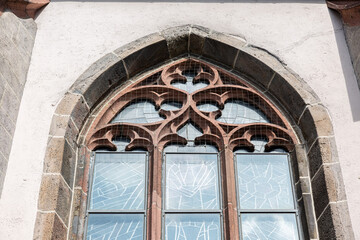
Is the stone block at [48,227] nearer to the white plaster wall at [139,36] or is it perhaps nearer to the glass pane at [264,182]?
the white plaster wall at [139,36]

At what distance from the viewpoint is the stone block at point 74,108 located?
20.7 ft

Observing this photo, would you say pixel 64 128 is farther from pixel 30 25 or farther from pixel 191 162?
pixel 30 25

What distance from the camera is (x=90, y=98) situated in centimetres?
659

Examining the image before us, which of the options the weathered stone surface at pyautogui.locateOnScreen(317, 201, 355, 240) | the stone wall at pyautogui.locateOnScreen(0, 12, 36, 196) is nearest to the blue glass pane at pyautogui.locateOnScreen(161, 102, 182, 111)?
the stone wall at pyautogui.locateOnScreen(0, 12, 36, 196)

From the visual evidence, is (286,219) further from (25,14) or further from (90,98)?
(25,14)

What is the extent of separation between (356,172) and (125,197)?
197 centimetres

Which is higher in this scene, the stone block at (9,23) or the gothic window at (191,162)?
the stone block at (9,23)

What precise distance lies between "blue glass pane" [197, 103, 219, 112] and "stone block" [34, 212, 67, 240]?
1882 millimetres

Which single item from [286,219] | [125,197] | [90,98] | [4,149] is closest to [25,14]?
[90,98]

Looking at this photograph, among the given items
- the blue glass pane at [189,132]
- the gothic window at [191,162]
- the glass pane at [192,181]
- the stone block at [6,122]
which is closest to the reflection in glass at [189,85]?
the gothic window at [191,162]

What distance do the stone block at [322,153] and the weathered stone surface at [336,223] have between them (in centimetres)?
45

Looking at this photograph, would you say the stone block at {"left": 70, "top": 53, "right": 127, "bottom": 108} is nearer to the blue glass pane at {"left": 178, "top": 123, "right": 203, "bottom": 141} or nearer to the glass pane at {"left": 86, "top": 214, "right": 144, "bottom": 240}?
the blue glass pane at {"left": 178, "top": 123, "right": 203, "bottom": 141}

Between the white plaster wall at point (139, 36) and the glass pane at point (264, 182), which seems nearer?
the white plaster wall at point (139, 36)

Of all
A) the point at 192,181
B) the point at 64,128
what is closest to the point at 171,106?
the point at 192,181
